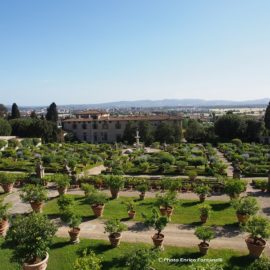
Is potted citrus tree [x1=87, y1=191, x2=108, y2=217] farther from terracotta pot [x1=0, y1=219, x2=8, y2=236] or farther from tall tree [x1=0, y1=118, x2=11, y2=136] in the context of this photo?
tall tree [x1=0, y1=118, x2=11, y2=136]

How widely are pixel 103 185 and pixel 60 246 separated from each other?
36.9 feet

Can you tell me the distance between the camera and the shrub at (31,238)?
12289 millimetres

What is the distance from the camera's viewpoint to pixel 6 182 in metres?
25.2

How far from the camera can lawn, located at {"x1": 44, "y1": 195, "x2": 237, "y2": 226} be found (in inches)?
747

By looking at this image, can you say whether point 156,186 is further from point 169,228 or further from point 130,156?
point 130,156

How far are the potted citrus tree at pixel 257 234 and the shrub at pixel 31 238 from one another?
27.4ft

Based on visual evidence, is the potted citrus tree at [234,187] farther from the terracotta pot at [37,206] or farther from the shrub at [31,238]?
the shrub at [31,238]

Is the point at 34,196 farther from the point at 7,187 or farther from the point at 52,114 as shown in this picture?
the point at 52,114

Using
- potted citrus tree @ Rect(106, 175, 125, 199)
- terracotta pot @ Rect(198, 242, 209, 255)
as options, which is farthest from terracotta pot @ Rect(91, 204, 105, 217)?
terracotta pot @ Rect(198, 242, 209, 255)

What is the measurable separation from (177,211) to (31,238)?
34.4 feet

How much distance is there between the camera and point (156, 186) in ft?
87.6

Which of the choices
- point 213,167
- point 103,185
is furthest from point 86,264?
point 213,167

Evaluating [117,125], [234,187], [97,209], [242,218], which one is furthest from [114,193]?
[117,125]

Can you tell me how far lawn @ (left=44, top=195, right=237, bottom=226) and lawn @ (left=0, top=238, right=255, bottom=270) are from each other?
3.61m
